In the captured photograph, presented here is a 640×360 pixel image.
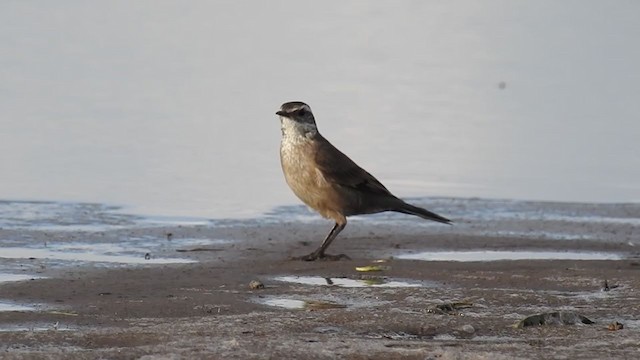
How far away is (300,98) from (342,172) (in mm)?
6209

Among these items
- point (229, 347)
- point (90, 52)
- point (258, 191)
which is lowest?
point (229, 347)

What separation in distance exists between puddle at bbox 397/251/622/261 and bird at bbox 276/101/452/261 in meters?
0.59

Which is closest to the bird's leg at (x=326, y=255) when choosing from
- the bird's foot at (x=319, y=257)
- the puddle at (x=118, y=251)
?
the bird's foot at (x=319, y=257)

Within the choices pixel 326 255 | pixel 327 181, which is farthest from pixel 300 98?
pixel 326 255

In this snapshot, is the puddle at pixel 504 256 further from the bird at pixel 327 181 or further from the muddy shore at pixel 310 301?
the bird at pixel 327 181

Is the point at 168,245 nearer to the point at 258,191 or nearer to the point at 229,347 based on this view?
the point at 258,191

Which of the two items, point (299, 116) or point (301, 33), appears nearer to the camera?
point (299, 116)

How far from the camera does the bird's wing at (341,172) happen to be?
11164mm

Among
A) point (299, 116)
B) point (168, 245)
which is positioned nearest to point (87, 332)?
point (168, 245)

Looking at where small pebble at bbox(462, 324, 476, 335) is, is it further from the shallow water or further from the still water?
the still water

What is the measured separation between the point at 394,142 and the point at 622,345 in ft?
27.4

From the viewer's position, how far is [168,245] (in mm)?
10617

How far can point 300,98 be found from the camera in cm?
1734

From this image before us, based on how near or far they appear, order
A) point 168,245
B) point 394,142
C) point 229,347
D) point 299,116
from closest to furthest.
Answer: point 229,347 → point 168,245 → point 299,116 → point 394,142
